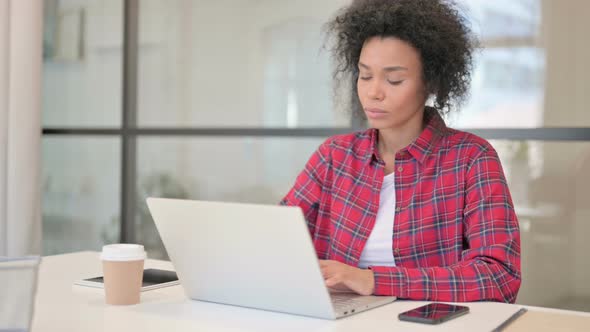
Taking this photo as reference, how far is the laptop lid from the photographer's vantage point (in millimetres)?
1096

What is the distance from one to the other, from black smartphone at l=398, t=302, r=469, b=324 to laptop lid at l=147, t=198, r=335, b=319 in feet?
0.41

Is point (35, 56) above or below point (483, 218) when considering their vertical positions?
above

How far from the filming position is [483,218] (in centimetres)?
152

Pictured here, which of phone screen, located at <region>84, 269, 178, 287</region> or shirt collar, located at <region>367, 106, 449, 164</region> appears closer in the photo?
phone screen, located at <region>84, 269, 178, 287</region>

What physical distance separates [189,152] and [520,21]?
4.98 ft

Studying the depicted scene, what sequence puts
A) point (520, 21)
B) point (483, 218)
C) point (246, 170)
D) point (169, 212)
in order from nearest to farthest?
point (169, 212)
point (483, 218)
point (520, 21)
point (246, 170)

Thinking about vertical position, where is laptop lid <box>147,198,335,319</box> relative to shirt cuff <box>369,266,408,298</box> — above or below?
above

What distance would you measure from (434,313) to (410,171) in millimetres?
541

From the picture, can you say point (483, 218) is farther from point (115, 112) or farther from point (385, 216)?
point (115, 112)

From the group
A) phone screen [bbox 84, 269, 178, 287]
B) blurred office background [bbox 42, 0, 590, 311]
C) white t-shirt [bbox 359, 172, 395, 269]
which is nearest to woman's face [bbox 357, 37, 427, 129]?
white t-shirt [bbox 359, 172, 395, 269]

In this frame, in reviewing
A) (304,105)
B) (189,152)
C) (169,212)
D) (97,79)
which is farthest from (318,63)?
(169,212)

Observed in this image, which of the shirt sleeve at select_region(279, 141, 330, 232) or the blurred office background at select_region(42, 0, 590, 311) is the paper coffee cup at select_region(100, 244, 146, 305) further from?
the blurred office background at select_region(42, 0, 590, 311)

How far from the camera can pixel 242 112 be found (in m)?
3.08

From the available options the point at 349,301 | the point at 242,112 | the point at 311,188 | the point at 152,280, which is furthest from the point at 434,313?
the point at 242,112
